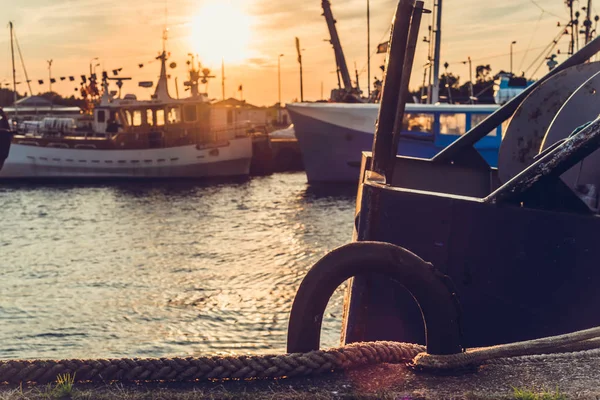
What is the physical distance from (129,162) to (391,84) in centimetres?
3816

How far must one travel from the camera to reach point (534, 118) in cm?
705

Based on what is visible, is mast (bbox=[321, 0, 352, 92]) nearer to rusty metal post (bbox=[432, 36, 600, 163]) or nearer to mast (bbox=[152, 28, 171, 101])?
mast (bbox=[152, 28, 171, 101])

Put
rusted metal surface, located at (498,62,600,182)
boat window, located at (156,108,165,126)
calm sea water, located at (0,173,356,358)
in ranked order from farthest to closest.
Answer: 1. boat window, located at (156,108,165,126)
2. calm sea water, located at (0,173,356,358)
3. rusted metal surface, located at (498,62,600,182)

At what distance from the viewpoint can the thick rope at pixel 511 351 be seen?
3604 mm

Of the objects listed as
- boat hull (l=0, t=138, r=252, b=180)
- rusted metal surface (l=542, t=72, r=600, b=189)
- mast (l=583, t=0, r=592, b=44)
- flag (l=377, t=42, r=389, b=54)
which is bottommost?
boat hull (l=0, t=138, r=252, b=180)

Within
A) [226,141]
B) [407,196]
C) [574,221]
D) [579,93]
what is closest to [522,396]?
[574,221]

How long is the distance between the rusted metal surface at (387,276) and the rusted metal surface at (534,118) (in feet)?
11.6

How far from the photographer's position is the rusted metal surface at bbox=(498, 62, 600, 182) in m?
6.91

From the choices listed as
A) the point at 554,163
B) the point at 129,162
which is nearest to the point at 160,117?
the point at 129,162

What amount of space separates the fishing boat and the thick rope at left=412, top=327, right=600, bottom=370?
127ft

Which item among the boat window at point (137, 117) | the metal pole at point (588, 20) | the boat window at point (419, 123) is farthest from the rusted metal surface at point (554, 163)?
the boat window at point (137, 117)

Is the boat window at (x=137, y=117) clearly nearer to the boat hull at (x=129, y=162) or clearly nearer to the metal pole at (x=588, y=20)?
the boat hull at (x=129, y=162)

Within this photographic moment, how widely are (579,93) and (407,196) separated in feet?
6.05

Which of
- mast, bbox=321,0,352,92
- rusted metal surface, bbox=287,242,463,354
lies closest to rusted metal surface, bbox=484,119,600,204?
rusted metal surface, bbox=287,242,463,354
